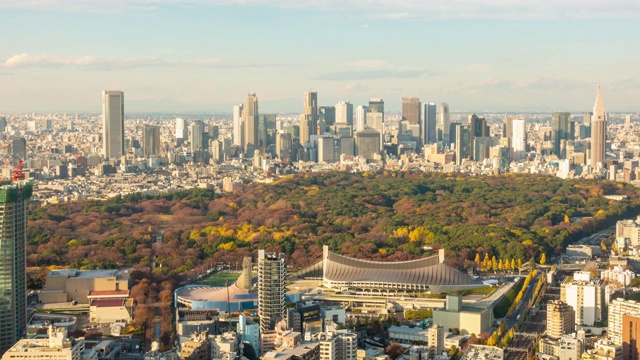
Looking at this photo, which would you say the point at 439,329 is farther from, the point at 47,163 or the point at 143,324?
the point at 47,163

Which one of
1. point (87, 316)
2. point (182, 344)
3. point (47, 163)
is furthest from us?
point (47, 163)

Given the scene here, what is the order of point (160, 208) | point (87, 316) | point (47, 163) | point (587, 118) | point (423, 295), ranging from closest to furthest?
point (87, 316) < point (423, 295) < point (160, 208) < point (47, 163) < point (587, 118)

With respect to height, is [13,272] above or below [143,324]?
above

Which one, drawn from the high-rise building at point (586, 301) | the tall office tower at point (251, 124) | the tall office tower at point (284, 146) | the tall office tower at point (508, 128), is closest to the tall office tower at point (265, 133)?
the tall office tower at point (251, 124)

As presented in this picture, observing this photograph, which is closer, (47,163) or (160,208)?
(160,208)

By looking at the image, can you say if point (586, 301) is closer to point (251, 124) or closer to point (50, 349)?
point (50, 349)

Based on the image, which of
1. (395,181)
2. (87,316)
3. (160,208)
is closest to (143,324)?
(87,316)

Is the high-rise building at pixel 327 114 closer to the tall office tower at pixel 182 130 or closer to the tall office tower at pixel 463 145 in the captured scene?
the tall office tower at pixel 182 130
